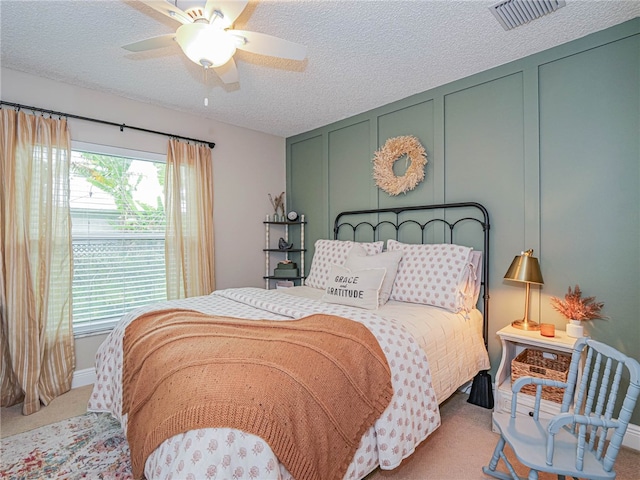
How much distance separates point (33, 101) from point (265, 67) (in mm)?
1938

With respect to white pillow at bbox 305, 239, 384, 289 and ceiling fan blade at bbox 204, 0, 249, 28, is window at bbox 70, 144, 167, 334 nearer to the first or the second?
white pillow at bbox 305, 239, 384, 289

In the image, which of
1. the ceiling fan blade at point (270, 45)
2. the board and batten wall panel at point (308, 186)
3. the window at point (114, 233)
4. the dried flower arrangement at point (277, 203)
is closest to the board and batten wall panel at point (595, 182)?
the ceiling fan blade at point (270, 45)

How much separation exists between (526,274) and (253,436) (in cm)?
197

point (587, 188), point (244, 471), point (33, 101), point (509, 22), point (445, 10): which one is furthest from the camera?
point (33, 101)

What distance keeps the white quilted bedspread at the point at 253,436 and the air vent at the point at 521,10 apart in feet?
6.39

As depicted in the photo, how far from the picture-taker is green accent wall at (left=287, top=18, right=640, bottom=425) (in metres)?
2.12

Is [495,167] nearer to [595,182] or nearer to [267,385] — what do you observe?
[595,182]

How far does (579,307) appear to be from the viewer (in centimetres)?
214

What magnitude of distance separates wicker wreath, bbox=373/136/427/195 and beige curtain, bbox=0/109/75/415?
280cm

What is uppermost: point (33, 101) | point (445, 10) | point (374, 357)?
point (445, 10)

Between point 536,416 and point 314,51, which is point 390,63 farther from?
point 536,416

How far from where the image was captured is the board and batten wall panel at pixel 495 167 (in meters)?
2.57

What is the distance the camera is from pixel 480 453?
6.56 feet

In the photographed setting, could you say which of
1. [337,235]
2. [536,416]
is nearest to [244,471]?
[536,416]
